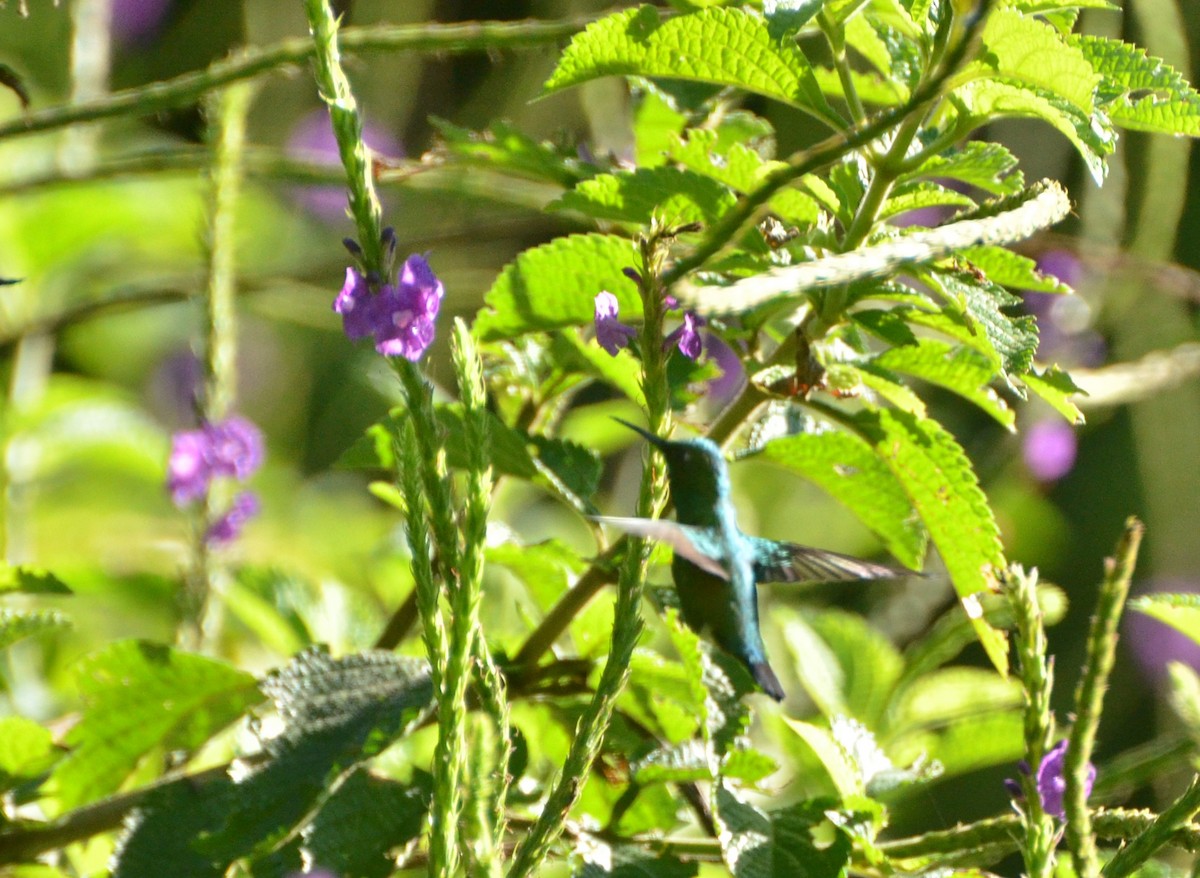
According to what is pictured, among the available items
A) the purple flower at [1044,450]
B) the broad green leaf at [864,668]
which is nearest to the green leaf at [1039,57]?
the broad green leaf at [864,668]

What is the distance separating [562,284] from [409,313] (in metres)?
0.19

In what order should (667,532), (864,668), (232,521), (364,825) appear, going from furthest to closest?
(232,521)
(864,668)
(364,825)
(667,532)

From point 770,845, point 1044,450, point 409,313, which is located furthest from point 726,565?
point 1044,450

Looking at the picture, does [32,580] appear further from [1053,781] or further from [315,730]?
[1053,781]

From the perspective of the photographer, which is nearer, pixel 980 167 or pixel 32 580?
pixel 980 167

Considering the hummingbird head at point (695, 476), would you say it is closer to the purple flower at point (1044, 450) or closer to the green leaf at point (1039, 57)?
the green leaf at point (1039, 57)

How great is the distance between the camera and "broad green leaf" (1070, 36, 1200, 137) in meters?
0.82

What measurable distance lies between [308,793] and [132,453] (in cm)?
121

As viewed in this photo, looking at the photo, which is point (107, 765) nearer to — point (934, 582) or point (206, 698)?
point (206, 698)

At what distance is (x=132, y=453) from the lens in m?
1.93

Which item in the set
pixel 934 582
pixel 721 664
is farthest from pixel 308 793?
pixel 934 582

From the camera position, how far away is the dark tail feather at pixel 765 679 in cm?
98

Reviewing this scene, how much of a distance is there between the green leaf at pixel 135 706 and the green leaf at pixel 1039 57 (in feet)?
2.51

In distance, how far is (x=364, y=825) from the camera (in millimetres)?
917
